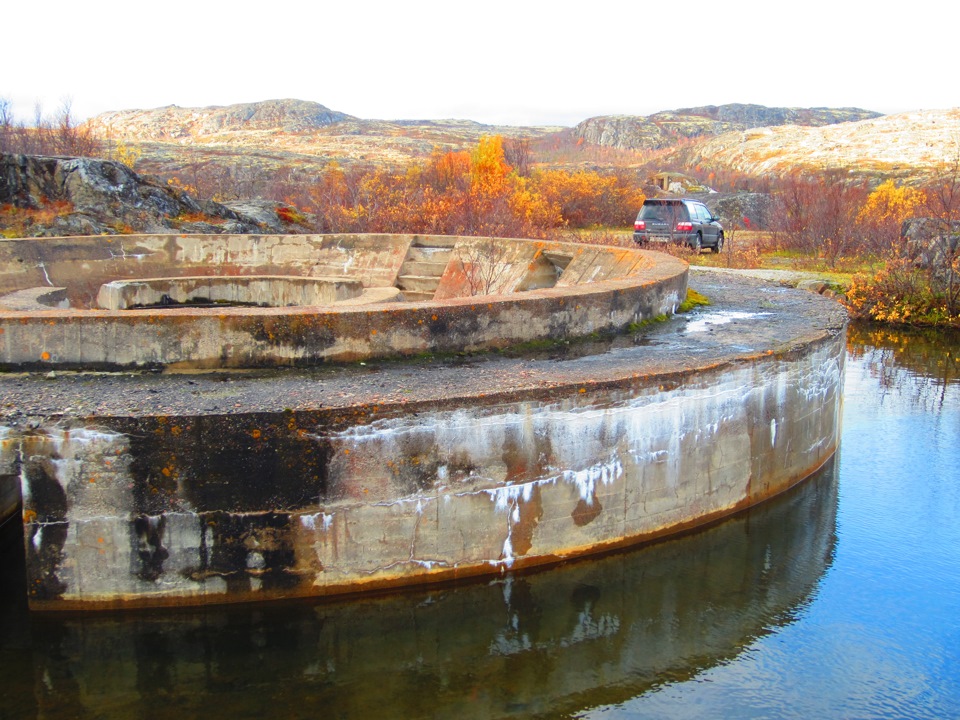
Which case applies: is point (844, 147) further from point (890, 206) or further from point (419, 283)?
point (419, 283)

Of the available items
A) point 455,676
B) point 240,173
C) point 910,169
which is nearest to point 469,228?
point 455,676

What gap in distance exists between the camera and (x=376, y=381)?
20.2 feet

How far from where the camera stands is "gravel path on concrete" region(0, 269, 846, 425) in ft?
18.0

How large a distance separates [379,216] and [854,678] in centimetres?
1557

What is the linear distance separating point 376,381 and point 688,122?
89.1 meters

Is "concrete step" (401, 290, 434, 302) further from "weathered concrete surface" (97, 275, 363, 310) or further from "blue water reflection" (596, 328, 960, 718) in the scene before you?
"blue water reflection" (596, 328, 960, 718)

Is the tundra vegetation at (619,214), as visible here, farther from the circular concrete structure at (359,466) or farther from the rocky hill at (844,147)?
the rocky hill at (844,147)

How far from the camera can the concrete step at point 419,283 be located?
13.2 m

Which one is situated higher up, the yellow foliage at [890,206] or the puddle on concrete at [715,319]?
the yellow foliage at [890,206]

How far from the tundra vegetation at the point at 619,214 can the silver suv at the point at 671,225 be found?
47 cm

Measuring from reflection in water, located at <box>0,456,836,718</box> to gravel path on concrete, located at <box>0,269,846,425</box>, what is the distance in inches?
50.1

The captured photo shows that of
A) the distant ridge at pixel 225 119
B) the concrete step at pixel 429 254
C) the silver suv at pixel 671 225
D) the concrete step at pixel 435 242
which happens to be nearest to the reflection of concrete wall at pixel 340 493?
the concrete step at pixel 429 254

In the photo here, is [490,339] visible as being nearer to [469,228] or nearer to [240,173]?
[469,228]

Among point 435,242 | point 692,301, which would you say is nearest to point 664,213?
point 435,242
